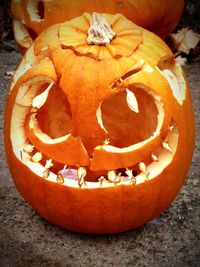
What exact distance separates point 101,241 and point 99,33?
78cm

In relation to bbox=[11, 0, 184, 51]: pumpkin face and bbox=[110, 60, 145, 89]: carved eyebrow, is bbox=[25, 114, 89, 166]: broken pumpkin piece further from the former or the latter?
bbox=[11, 0, 184, 51]: pumpkin face

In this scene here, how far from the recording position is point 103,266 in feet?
6.87

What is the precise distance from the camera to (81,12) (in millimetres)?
3004

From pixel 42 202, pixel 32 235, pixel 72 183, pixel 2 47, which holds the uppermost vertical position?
pixel 72 183

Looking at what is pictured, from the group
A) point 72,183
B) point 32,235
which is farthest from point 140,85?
point 32,235

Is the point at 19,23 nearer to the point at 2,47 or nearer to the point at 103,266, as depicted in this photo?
the point at 2,47

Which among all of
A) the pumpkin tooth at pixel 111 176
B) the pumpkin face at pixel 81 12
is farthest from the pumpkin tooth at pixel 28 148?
the pumpkin face at pixel 81 12

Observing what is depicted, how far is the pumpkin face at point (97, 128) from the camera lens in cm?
195

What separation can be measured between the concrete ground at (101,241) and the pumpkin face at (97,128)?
0.27 feet

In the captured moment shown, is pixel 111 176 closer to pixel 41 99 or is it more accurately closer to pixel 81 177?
pixel 81 177

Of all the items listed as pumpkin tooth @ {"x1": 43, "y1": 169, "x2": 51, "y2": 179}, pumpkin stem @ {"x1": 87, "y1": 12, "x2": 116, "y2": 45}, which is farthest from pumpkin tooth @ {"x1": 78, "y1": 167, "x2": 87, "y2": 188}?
pumpkin stem @ {"x1": 87, "y1": 12, "x2": 116, "y2": 45}

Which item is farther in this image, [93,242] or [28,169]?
[93,242]

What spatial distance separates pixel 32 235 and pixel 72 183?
1.17 ft

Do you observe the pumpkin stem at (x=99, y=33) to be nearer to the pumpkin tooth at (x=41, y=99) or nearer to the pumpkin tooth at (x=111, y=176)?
the pumpkin tooth at (x=41, y=99)
